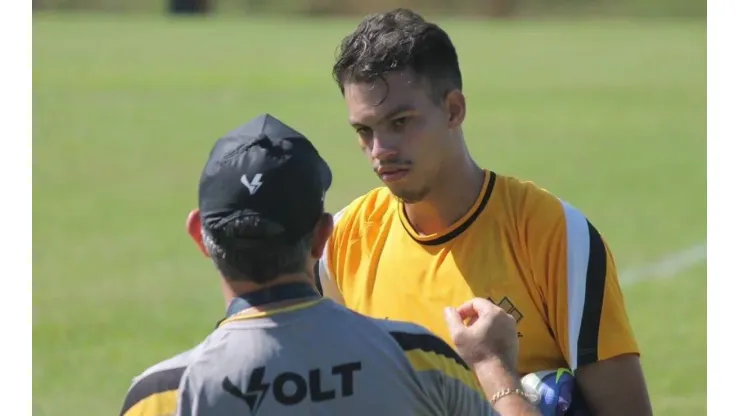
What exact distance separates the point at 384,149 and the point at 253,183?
119cm

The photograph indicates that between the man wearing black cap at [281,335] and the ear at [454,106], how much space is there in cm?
126

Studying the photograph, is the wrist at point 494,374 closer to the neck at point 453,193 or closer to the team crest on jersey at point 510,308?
the team crest on jersey at point 510,308

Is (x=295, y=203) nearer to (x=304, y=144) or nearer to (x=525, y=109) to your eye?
(x=304, y=144)

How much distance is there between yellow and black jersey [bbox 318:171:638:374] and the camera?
159 inches

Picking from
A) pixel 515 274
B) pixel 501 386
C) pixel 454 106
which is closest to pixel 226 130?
pixel 454 106

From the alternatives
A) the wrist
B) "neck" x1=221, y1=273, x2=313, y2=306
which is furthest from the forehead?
"neck" x1=221, y1=273, x2=313, y2=306

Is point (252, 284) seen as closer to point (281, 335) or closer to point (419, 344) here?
point (281, 335)

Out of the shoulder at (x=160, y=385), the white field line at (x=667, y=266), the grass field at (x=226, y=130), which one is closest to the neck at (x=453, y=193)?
the shoulder at (x=160, y=385)

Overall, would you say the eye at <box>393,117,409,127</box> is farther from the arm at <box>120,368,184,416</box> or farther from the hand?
the arm at <box>120,368,184,416</box>

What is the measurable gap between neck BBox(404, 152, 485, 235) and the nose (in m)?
0.24

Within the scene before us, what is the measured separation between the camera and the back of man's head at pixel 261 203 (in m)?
2.97

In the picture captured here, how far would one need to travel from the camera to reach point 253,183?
117 inches

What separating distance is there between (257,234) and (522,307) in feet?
4.47

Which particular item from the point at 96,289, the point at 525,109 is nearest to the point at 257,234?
the point at 96,289
